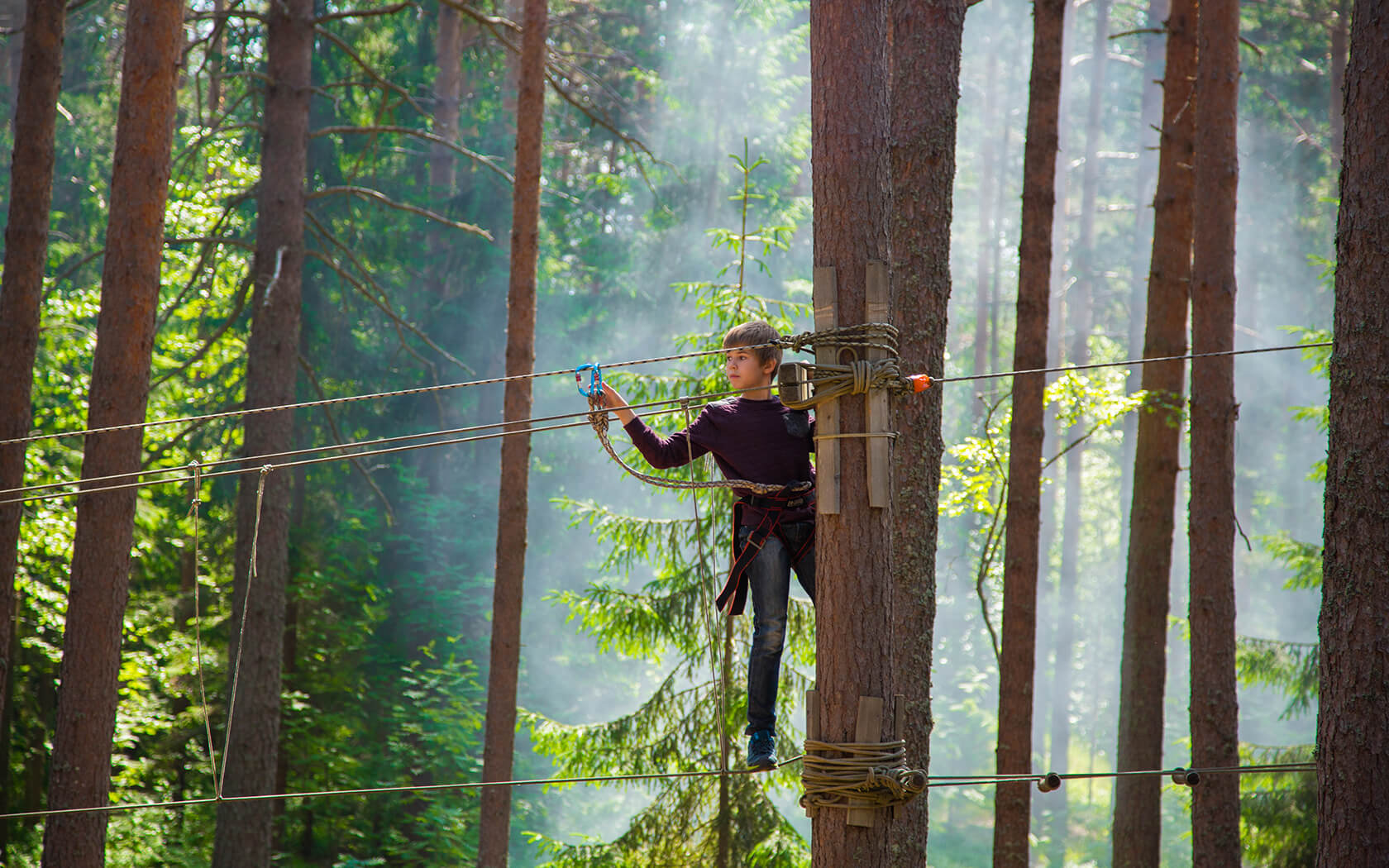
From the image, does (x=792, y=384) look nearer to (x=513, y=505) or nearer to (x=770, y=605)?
(x=770, y=605)

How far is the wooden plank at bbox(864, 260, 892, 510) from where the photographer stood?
3371 mm

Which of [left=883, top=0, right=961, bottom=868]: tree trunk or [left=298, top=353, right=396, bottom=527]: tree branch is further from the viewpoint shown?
[left=298, top=353, right=396, bottom=527]: tree branch

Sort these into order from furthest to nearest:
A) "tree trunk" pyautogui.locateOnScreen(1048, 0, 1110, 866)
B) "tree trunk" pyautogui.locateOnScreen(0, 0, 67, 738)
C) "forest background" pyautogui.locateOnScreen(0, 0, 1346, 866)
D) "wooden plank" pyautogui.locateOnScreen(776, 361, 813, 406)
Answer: "tree trunk" pyautogui.locateOnScreen(1048, 0, 1110, 866), "forest background" pyautogui.locateOnScreen(0, 0, 1346, 866), "tree trunk" pyautogui.locateOnScreen(0, 0, 67, 738), "wooden plank" pyautogui.locateOnScreen(776, 361, 813, 406)

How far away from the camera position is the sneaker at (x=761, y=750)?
3.91 meters

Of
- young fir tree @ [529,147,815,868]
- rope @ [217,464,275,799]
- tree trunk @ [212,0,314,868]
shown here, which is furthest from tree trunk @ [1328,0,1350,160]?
rope @ [217,464,275,799]

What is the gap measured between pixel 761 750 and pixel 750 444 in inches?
44.0

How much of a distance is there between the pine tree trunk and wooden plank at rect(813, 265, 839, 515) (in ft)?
14.4

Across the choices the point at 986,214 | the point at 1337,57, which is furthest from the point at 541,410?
the point at 986,214

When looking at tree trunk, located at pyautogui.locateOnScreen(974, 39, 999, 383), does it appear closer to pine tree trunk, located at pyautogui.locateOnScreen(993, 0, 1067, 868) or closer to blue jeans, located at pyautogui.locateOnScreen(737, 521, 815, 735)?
pine tree trunk, located at pyautogui.locateOnScreen(993, 0, 1067, 868)

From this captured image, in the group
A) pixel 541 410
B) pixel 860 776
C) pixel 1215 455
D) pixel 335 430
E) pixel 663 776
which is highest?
pixel 541 410

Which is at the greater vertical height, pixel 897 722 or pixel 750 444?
pixel 750 444

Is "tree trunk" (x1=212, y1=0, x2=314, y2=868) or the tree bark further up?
the tree bark

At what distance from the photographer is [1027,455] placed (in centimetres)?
796

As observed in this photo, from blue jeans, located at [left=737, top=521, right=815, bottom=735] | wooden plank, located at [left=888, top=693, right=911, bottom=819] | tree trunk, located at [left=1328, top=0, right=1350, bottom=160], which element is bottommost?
wooden plank, located at [left=888, top=693, right=911, bottom=819]
